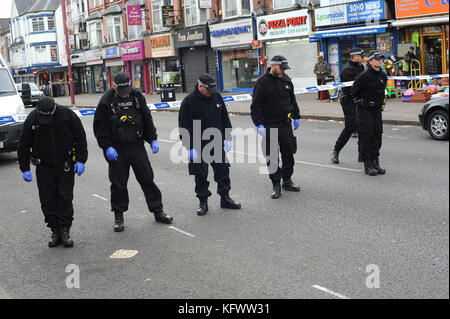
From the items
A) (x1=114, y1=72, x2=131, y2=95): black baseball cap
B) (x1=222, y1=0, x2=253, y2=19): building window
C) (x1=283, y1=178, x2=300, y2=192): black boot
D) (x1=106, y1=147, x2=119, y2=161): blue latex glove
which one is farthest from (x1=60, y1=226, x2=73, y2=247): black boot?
(x1=222, y1=0, x2=253, y2=19): building window

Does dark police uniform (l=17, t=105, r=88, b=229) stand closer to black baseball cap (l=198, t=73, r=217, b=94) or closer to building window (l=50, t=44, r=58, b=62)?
black baseball cap (l=198, t=73, r=217, b=94)

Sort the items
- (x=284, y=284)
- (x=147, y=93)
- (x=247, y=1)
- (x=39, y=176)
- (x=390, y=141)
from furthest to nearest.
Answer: (x=147, y=93)
(x=247, y=1)
(x=390, y=141)
(x=39, y=176)
(x=284, y=284)

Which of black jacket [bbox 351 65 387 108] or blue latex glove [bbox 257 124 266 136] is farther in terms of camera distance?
black jacket [bbox 351 65 387 108]

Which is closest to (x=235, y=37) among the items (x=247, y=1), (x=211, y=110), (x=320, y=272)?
(x=247, y=1)

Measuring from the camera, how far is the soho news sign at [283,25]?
28.5 meters

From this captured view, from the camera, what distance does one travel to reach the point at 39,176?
21.7ft

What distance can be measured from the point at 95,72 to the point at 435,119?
46935mm

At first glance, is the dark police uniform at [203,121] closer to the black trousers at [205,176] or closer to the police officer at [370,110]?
the black trousers at [205,176]

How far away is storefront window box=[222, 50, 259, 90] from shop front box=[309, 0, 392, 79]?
5712 millimetres

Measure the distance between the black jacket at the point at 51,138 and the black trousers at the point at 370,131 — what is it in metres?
4.71

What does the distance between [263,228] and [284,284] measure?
6.10 ft

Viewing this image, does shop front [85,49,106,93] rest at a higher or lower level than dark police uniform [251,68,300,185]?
higher

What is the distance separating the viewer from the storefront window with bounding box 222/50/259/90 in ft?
108

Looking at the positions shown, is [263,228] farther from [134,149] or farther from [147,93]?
[147,93]
